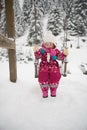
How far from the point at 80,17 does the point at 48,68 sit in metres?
23.9

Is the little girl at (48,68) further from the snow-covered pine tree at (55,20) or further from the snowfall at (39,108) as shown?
the snow-covered pine tree at (55,20)

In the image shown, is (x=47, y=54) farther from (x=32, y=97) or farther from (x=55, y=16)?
(x=55, y=16)

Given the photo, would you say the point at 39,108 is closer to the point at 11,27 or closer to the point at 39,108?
the point at 39,108

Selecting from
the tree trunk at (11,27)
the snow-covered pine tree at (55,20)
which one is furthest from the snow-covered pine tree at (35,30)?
the tree trunk at (11,27)

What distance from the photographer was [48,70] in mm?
3146

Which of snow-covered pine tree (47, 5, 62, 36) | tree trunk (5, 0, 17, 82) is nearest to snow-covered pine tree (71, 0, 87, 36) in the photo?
snow-covered pine tree (47, 5, 62, 36)

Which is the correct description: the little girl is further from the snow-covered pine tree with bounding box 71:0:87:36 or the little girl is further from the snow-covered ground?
the snow-covered pine tree with bounding box 71:0:87:36

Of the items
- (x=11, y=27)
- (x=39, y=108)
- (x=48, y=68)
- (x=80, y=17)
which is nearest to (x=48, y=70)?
(x=48, y=68)

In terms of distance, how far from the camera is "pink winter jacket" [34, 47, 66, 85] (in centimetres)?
310

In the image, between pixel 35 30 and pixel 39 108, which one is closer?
pixel 39 108

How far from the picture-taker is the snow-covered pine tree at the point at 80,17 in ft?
81.1

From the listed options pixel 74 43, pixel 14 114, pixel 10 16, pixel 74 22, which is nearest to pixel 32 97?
pixel 14 114

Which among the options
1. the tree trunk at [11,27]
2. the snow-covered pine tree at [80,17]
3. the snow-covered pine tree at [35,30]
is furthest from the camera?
the snow-covered pine tree at [80,17]

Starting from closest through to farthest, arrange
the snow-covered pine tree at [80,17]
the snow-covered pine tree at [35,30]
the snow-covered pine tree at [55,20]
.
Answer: the snow-covered pine tree at [35,30] < the snow-covered pine tree at [80,17] < the snow-covered pine tree at [55,20]
